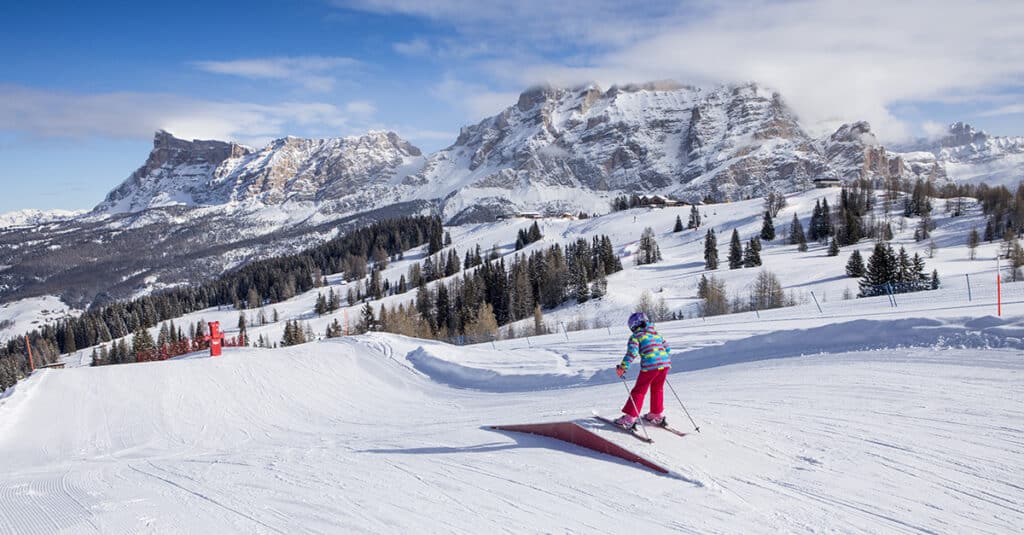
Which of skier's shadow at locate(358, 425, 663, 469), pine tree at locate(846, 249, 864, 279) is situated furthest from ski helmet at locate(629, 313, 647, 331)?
pine tree at locate(846, 249, 864, 279)

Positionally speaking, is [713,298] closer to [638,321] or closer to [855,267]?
[855,267]

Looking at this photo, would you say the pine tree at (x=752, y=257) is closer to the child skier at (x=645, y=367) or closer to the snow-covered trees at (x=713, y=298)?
the snow-covered trees at (x=713, y=298)

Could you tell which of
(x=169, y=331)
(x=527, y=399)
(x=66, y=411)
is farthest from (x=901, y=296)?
(x=169, y=331)

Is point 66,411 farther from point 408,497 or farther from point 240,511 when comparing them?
point 408,497

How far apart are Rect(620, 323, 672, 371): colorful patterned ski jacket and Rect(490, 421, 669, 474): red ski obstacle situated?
3.60 ft

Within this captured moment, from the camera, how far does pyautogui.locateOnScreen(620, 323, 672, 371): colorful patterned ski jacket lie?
26.2ft

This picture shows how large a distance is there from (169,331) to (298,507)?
114149mm

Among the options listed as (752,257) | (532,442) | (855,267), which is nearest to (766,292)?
(855,267)

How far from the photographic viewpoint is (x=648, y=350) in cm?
805

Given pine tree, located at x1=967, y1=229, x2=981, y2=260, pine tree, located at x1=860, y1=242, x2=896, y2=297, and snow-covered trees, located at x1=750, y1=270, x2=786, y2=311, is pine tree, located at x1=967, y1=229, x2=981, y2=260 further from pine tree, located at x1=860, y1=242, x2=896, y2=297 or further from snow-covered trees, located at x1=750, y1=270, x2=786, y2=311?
snow-covered trees, located at x1=750, y1=270, x2=786, y2=311

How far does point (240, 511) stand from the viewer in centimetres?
629

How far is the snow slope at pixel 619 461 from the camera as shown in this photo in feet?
18.4

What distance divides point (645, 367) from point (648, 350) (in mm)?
242

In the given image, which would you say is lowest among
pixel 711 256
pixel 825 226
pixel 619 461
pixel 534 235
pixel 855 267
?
pixel 855 267
